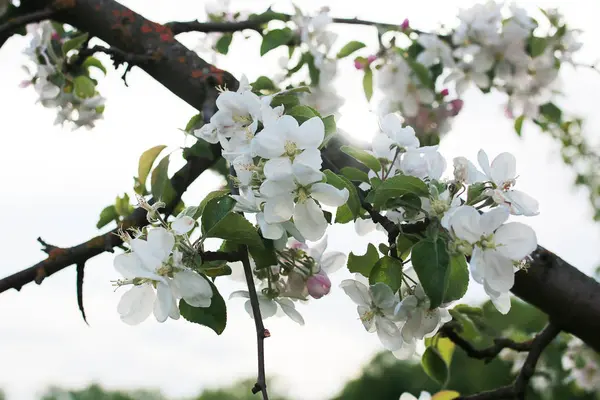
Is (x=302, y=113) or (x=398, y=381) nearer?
(x=302, y=113)

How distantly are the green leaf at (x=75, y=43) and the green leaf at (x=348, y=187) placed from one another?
76 centimetres

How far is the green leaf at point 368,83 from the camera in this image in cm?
137

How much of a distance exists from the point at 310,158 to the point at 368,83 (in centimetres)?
91

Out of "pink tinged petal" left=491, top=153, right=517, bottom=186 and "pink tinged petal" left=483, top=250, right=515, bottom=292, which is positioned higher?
"pink tinged petal" left=491, top=153, right=517, bottom=186

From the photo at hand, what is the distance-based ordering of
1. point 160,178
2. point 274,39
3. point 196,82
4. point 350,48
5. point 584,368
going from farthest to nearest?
point 584,368, point 350,48, point 274,39, point 196,82, point 160,178

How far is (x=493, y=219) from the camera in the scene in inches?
19.4

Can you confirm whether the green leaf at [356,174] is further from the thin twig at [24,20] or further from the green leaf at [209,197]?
the thin twig at [24,20]

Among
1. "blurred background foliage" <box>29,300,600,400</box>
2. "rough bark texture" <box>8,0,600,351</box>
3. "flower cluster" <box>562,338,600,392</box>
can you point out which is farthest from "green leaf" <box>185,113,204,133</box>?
"blurred background foliage" <box>29,300,600,400</box>

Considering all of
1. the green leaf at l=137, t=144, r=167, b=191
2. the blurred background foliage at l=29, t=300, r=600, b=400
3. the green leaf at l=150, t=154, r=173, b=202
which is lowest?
the green leaf at l=150, t=154, r=173, b=202

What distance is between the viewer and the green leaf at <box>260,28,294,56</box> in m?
1.19

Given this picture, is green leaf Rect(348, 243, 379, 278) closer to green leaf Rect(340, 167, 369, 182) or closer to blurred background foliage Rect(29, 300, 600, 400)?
green leaf Rect(340, 167, 369, 182)

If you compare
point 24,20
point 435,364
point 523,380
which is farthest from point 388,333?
point 24,20

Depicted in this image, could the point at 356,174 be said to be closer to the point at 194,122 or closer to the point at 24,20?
the point at 194,122

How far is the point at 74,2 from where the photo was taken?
1.09 metres
